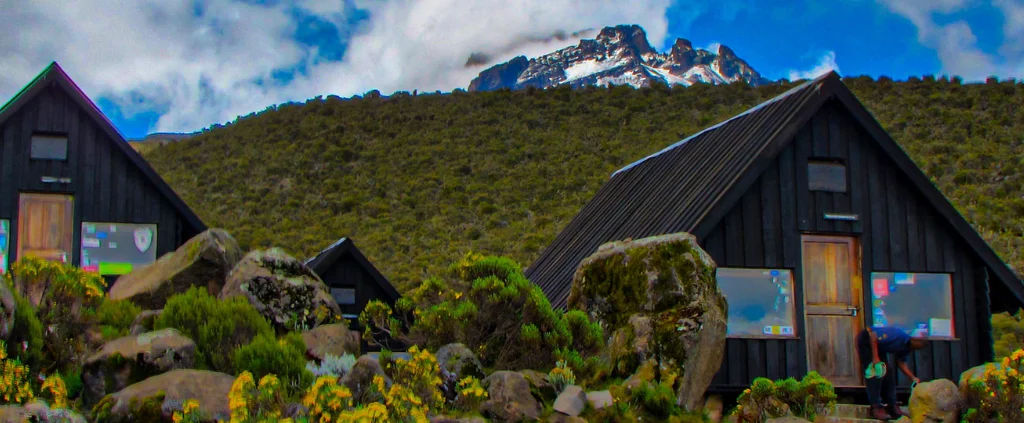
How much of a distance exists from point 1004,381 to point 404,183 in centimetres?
3987

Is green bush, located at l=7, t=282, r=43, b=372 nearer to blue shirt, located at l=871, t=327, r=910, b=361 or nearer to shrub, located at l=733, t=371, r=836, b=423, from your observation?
shrub, located at l=733, t=371, r=836, b=423

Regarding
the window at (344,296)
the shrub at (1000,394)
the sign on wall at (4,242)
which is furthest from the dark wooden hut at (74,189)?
the shrub at (1000,394)

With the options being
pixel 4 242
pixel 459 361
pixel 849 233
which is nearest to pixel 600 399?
pixel 459 361

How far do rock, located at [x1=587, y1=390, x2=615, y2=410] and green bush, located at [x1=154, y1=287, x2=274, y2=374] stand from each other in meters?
3.29

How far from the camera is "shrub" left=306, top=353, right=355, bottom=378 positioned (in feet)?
32.1

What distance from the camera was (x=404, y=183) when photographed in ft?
163

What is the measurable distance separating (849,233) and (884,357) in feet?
9.17

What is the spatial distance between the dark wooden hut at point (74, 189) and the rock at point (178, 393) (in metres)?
10.9

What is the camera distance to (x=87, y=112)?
19.5 m

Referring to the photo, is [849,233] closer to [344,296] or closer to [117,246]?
[344,296]

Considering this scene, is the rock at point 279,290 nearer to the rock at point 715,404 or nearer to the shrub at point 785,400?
the shrub at point 785,400

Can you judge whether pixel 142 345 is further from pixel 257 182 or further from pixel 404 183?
pixel 257 182

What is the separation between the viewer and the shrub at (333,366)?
9.79 metres

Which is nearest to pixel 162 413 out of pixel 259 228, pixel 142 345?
pixel 142 345
